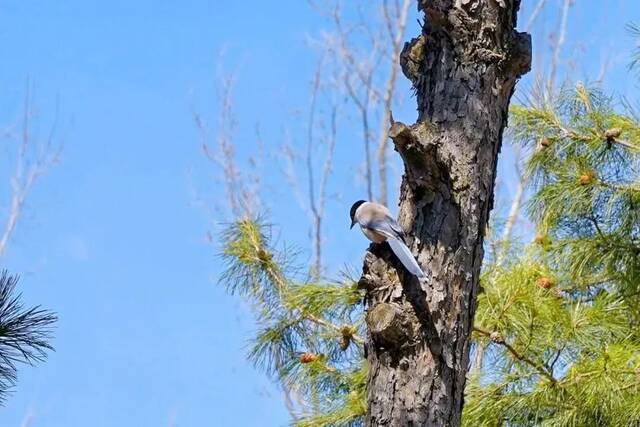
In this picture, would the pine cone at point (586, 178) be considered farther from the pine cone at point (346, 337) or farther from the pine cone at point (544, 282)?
the pine cone at point (346, 337)

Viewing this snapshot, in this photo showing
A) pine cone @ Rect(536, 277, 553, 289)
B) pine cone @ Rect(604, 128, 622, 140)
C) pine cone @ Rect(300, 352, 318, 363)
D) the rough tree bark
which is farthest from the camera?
pine cone @ Rect(604, 128, 622, 140)

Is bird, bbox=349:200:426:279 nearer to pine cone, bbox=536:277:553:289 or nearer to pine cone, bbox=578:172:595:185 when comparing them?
pine cone, bbox=536:277:553:289

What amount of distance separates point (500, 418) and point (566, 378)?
0.19m

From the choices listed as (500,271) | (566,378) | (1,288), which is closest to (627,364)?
(566,378)

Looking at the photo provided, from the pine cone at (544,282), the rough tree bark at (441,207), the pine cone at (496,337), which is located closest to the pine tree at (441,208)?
the rough tree bark at (441,207)

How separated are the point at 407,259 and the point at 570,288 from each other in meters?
1.21

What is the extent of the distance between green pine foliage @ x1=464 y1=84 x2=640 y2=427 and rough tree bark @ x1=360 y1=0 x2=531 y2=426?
2.08ft

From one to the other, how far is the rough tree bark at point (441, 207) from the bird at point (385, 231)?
3 centimetres

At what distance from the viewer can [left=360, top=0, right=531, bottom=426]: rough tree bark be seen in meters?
1.85

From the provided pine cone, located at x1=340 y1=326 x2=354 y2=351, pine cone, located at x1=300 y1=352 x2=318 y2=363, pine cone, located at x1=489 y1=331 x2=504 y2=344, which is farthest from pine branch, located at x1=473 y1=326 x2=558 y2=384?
pine cone, located at x1=300 y1=352 x2=318 y2=363

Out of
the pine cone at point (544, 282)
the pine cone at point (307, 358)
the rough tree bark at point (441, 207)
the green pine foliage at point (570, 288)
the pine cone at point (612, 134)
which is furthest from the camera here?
the pine cone at point (612, 134)

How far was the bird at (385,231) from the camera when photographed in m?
1.86

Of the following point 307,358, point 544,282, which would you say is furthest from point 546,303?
point 307,358

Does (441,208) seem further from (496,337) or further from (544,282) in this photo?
(544,282)
